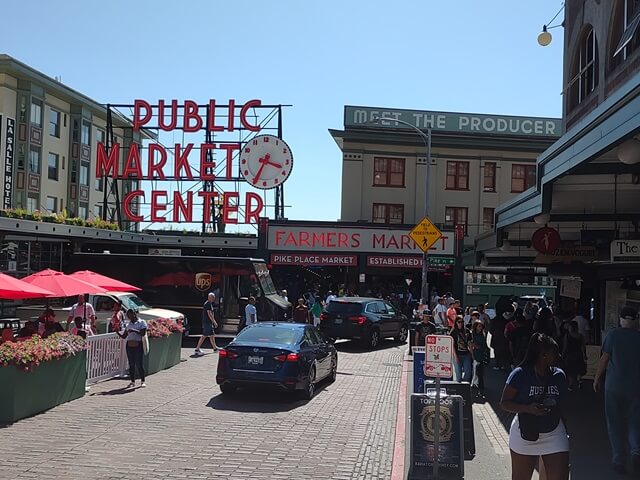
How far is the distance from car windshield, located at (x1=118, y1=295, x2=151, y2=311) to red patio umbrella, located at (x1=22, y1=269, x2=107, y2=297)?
5070mm

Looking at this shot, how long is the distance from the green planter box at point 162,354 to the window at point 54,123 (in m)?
36.9

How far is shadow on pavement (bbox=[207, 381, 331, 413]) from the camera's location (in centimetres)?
1198

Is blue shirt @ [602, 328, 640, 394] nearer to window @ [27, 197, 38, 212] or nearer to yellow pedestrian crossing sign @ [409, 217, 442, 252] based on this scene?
yellow pedestrian crossing sign @ [409, 217, 442, 252]

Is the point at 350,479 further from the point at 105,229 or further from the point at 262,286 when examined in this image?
the point at 105,229

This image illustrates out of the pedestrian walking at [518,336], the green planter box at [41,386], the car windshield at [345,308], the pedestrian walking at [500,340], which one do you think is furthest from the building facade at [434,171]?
the green planter box at [41,386]

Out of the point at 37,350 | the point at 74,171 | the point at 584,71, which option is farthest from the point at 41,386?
the point at 74,171

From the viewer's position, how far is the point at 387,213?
142ft

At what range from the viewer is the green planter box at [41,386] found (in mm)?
10023

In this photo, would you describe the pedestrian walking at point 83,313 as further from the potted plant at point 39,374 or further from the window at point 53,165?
the window at point 53,165

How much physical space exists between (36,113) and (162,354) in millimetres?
36407

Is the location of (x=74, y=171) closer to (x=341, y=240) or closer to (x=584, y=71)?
(x=341, y=240)

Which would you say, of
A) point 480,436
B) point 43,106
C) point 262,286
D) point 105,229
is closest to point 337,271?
point 105,229

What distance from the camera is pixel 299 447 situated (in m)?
9.29

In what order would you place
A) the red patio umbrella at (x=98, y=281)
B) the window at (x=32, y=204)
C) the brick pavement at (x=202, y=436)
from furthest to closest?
the window at (x=32, y=204), the red patio umbrella at (x=98, y=281), the brick pavement at (x=202, y=436)
